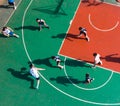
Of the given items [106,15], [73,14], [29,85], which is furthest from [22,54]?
[106,15]

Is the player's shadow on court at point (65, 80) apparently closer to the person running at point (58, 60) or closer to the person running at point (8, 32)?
the person running at point (58, 60)

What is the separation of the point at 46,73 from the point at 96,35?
208 inches

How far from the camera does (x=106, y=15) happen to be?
86.7 ft

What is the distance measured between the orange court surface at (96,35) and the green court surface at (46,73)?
55 cm

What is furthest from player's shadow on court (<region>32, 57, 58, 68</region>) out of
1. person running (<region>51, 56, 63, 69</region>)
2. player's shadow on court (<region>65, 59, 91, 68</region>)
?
player's shadow on court (<region>65, 59, 91, 68</region>)

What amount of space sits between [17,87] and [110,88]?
21.5 ft

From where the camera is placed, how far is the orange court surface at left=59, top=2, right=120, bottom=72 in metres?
23.9

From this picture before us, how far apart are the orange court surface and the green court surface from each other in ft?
1.80

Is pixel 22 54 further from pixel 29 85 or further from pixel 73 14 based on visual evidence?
pixel 73 14

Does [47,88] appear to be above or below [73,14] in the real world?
below

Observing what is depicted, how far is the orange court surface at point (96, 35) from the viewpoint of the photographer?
2389cm

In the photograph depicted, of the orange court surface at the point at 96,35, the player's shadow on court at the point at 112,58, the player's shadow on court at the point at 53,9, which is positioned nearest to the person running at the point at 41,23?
the player's shadow on court at the point at 53,9

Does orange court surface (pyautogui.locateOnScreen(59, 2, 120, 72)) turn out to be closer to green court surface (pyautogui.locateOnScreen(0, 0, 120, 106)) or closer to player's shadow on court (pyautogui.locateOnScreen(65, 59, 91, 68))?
player's shadow on court (pyautogui.locateOnScreen(65, 59, 91, 68))

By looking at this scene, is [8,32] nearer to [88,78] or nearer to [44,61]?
[44,61]
